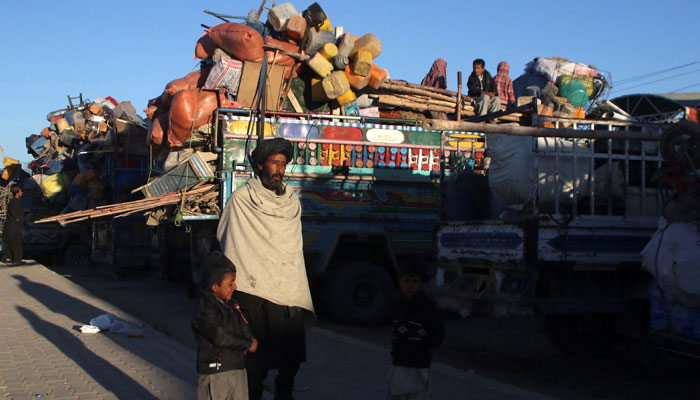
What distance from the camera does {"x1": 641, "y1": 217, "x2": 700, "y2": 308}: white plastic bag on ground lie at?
451cm

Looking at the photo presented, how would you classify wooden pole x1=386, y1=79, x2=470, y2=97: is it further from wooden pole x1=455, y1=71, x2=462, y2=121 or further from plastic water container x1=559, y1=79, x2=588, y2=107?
plastic water container x1=559, y1=79, x2=588, y2=107

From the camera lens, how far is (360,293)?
8.59 meters

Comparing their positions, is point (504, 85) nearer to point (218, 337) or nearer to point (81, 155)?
point (81, 155)

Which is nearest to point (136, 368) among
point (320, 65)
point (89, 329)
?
point (89, 329)

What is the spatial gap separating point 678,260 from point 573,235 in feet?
3.66

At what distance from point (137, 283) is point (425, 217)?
693 centimetres

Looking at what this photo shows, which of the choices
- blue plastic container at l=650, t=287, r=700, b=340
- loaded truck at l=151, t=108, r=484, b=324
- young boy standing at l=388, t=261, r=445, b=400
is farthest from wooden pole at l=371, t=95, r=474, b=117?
young boy standing at l=388, t=261, r=445, b=400

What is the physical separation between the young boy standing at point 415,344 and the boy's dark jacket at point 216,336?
78cm

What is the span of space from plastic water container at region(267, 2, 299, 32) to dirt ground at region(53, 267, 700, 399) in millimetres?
4678

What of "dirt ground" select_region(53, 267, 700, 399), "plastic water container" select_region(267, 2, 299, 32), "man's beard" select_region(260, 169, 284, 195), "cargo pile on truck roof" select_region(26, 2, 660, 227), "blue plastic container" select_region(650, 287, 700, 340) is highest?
"plastic water container" select_region(267, 2, 299, 32)

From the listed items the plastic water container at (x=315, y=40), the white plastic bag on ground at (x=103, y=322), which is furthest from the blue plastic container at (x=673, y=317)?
the plastic water container at (x=315, y=40)

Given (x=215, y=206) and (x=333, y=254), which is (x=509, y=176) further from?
(x=215, y=206)

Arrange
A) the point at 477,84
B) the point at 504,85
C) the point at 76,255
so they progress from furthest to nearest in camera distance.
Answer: the point at 76,255 → the point at 504,85 → the point at 477,84

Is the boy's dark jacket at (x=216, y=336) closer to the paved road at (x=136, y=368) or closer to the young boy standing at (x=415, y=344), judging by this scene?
the young boy standing at (x=415, y=344)
